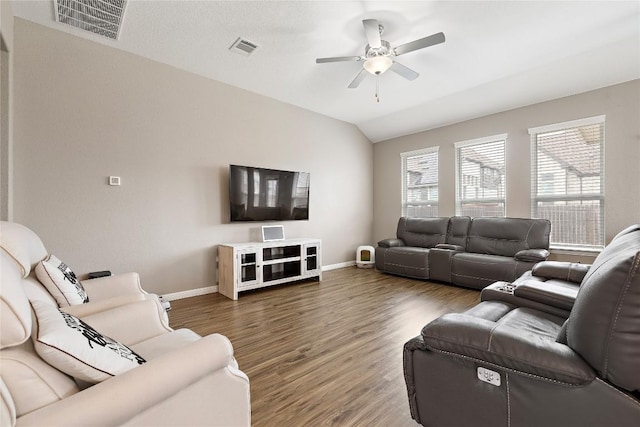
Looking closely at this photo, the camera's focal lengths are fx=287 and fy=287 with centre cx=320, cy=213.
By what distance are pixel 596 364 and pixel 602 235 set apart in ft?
13.2

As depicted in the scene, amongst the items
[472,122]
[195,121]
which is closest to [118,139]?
[195,121]

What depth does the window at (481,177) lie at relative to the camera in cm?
477

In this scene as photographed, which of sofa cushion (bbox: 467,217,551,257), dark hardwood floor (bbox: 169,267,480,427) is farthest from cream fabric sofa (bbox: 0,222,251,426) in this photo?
sofa cushion (bbox: 467,217,551,257)

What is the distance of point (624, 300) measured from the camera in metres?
0.92

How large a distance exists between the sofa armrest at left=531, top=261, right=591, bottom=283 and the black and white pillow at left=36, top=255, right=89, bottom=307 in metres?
3.58

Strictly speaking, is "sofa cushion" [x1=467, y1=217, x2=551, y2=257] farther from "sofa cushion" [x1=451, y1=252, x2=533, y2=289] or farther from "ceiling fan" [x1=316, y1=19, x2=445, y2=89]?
"ceiling fan" [x1=316, y1=19, x2=445, y2=89]

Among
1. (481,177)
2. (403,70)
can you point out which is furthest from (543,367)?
(481,177)

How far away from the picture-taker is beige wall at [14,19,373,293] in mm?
2854

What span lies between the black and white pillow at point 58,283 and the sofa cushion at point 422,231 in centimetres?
480

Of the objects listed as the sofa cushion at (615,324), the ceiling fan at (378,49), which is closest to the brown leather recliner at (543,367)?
the sofa cushion at (615,324)

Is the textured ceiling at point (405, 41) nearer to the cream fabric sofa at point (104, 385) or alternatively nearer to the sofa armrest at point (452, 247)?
the sofa armrest at point (452, 247)

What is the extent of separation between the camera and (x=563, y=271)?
250 cm

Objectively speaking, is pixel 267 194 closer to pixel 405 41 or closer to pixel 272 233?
pixel 272 233

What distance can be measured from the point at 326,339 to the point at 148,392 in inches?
72.1
